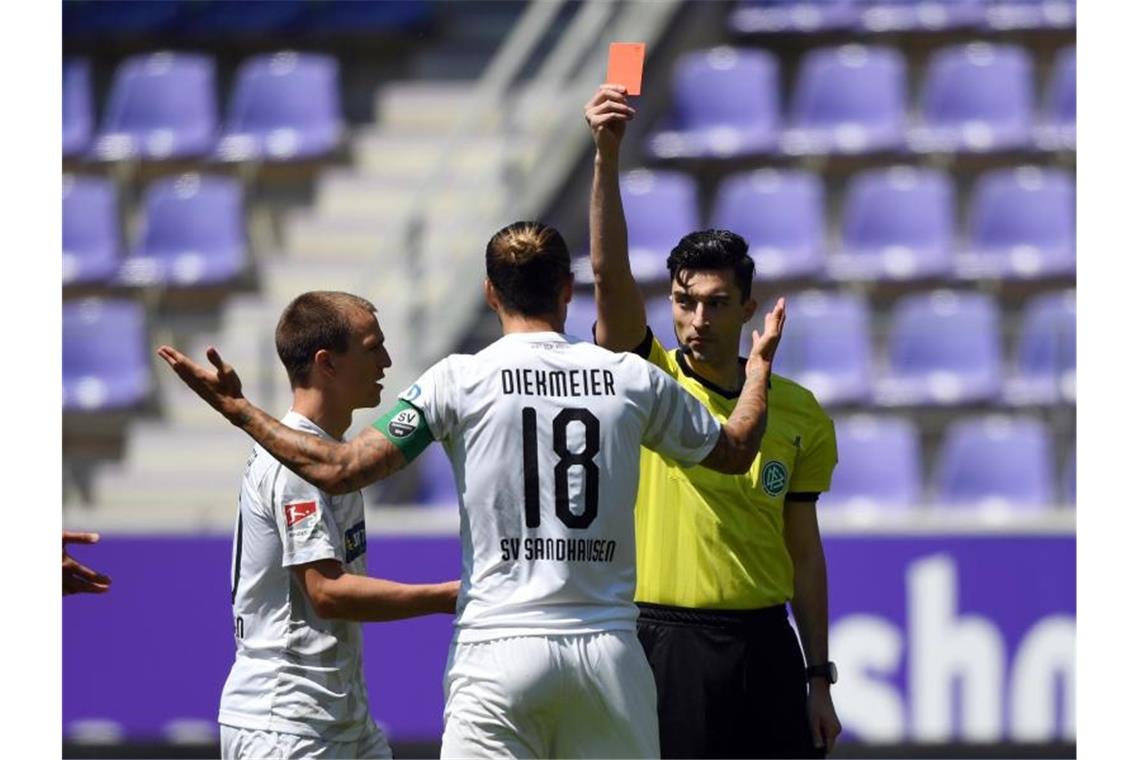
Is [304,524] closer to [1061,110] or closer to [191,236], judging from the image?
[191,236]

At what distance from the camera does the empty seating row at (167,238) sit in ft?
37.1

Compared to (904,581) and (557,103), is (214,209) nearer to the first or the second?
(557,103)

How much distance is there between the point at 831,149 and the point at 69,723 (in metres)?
5.69

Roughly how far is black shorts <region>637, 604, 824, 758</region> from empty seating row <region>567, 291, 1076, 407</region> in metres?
5.18

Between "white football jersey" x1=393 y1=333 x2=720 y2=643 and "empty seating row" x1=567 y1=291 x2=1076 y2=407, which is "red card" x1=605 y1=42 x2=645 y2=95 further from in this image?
"empty seating row" x1=567 y1=291 x2=1076 y2=407

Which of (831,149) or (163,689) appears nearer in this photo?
(163,689)

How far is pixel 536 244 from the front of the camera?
384cm

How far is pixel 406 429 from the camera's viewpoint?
3.74m

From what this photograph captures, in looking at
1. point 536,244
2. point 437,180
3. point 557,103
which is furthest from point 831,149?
point 536,244

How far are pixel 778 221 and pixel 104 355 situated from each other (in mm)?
4073

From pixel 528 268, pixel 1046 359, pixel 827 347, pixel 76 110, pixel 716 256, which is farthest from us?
pixel 76 110

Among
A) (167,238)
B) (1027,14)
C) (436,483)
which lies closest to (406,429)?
(436,483)

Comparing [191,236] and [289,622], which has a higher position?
[191,236]
